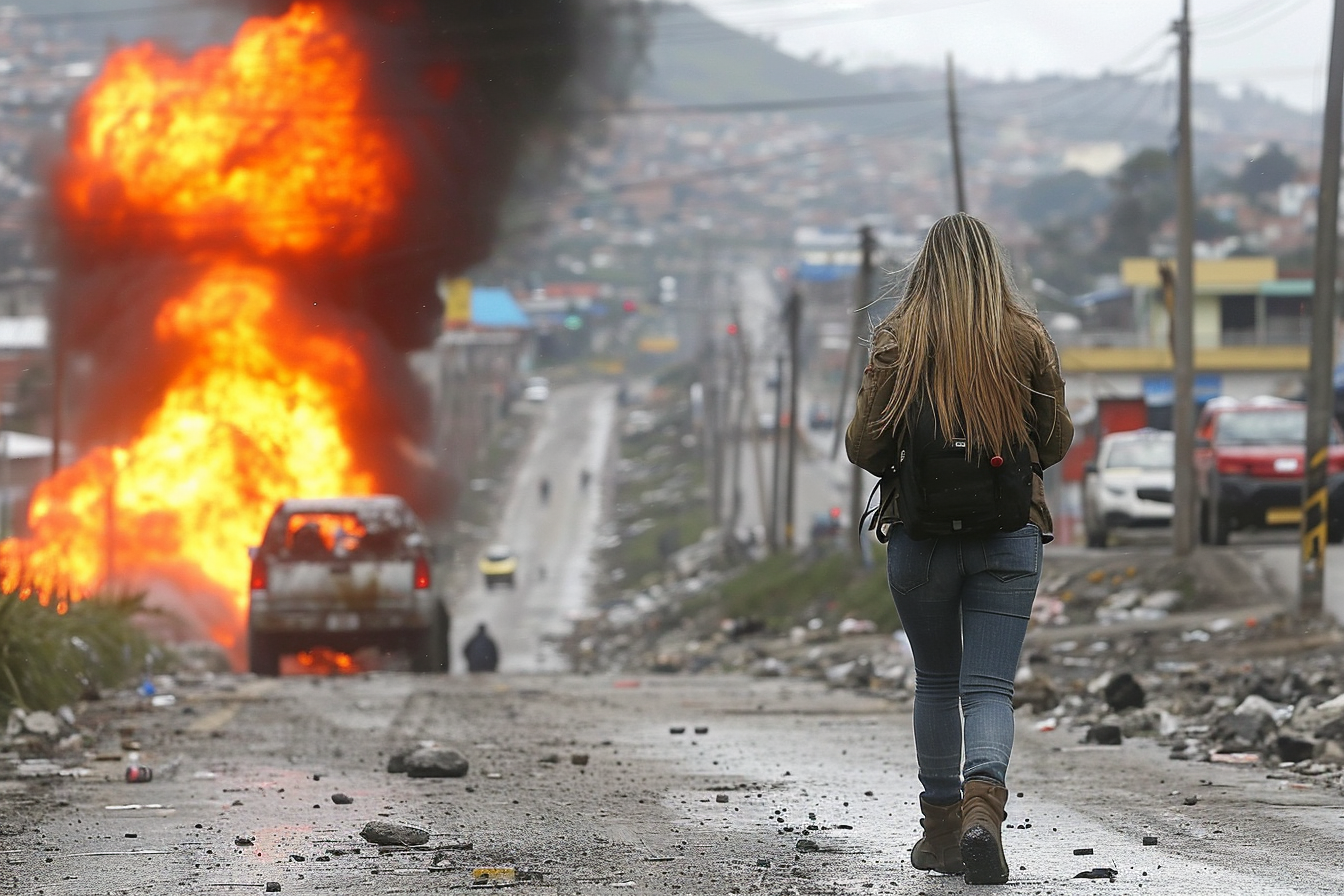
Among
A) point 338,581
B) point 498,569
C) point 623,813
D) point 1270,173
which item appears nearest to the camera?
point 623,813

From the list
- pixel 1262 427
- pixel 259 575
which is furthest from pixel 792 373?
pixel 259 575

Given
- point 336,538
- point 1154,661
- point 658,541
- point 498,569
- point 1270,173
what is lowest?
point 498,569

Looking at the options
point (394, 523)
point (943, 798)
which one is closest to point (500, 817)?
point (943, 798)

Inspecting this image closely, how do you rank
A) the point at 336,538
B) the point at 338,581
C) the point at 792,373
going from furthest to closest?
the point at 792,373 < the point at 336,538 < the point at 338,581

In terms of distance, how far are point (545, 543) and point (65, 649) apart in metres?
60.1

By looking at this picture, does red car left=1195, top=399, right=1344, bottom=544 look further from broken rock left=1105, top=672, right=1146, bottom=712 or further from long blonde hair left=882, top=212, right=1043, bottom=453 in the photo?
long blonde hair left=882, top=212, right=1043, bottom=453

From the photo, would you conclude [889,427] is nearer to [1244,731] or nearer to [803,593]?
[1244,731]

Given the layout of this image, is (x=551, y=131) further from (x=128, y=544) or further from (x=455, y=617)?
(x=455, y=617)

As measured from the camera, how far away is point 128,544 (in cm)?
3050

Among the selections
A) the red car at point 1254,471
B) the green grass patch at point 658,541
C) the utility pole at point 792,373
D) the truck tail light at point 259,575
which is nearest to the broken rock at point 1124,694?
the truck tail light at point 259,575

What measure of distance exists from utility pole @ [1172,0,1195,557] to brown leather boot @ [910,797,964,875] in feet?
56.4

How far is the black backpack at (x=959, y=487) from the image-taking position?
5355 mm

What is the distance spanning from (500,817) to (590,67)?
77.9ft

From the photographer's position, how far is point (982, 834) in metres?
5.18
